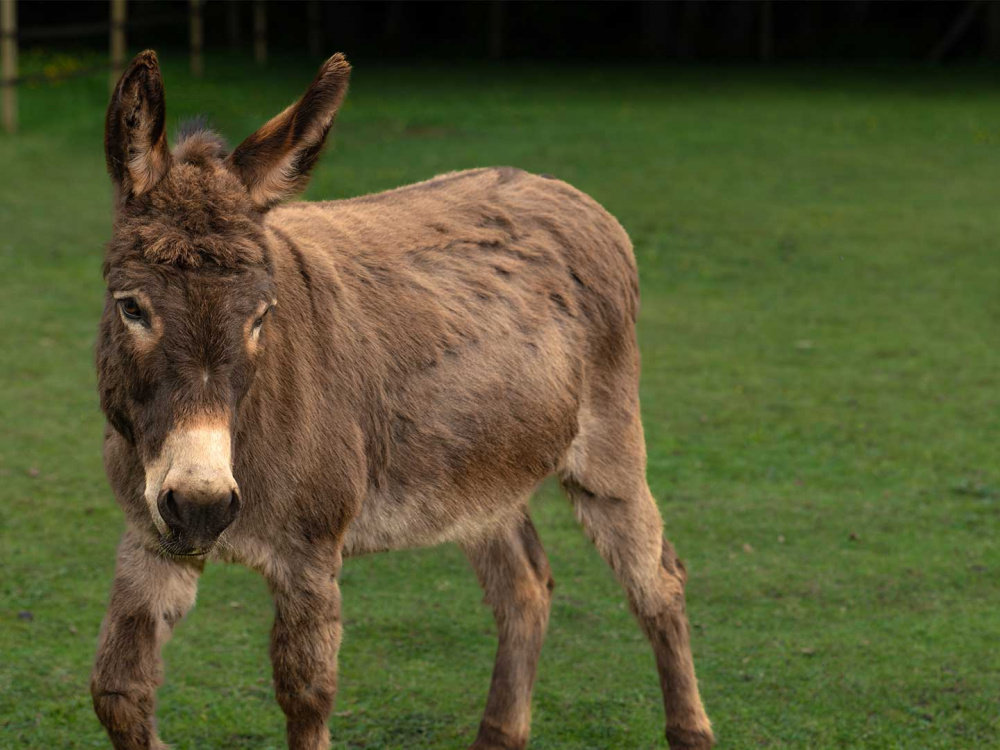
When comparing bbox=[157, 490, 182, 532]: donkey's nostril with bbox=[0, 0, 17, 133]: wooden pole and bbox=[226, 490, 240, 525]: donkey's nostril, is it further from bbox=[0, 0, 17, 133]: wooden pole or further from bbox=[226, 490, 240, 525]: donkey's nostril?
bbox=[0, 0, 17, 133]: wooden pole

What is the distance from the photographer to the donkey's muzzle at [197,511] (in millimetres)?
2889

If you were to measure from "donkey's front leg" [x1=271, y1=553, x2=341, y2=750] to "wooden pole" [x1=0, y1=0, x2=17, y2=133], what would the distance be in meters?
13.4

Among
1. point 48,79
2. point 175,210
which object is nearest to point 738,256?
point 175,210

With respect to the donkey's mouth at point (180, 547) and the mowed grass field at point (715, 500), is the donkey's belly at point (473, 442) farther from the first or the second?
the donkey's mouth at point (180, 547)

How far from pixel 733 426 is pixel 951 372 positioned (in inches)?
74.8

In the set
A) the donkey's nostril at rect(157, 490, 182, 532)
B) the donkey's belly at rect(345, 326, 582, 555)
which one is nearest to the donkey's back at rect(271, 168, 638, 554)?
the donkey's belly at rect(345, 326, 582, 555)

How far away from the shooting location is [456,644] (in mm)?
5305

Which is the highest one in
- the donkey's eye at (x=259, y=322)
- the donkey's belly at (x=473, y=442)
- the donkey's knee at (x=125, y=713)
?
the donkey's eye at (x=259, y=322)

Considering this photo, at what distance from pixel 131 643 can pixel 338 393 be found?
848 mm

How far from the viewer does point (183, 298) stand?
9.93 ft

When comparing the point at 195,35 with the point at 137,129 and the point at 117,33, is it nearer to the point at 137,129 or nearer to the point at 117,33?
the point at 117,33

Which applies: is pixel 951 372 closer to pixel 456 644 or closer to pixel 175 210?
pixel 456 644

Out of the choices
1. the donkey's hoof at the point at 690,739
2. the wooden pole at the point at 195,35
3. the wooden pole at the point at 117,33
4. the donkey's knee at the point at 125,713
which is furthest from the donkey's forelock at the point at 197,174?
the wooden pole at the point at 195,35

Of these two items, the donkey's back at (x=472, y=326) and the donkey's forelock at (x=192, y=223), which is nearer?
the donkey's forelock at (x=192, y=223)
